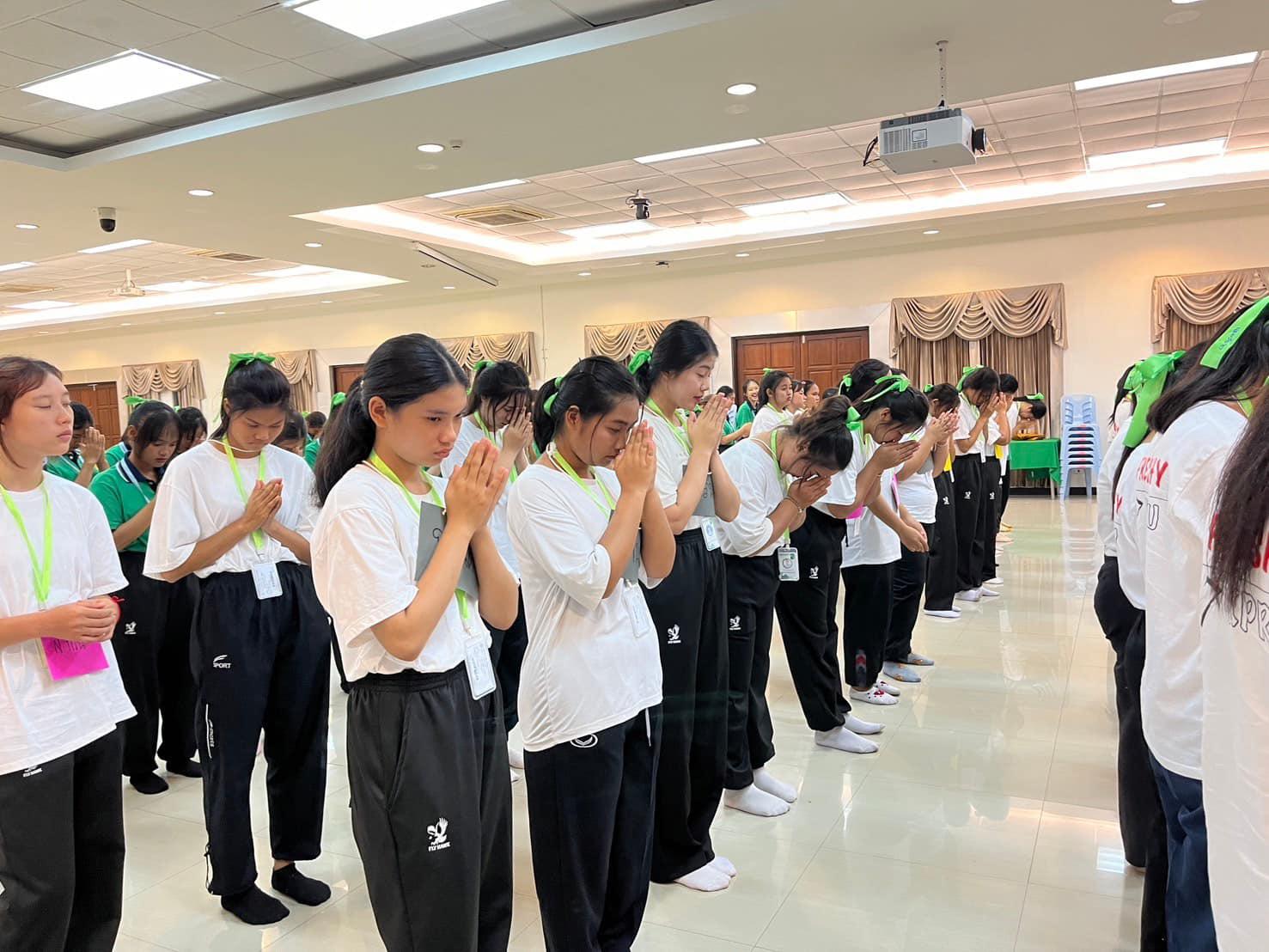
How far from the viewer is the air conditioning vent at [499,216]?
9.75 m

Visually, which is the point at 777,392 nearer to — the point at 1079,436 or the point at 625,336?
the point at 1079,436

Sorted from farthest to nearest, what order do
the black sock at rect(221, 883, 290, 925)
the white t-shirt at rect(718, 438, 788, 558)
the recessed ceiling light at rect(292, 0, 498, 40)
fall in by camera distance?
1. the recessed ceiling light at rect(292, 0, 498, 40)
2. the white t-shirt at rect(718, 438, 788, 558)
3. the black sock at rect(221, 883, 290, 925)

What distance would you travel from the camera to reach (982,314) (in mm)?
11523

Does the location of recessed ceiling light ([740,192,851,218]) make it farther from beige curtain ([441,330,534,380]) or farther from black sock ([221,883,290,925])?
black sock ([221,883,290,925])

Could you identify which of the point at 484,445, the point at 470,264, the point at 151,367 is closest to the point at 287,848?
the point at 484,445

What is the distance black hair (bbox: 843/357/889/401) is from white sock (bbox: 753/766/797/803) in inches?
65.1

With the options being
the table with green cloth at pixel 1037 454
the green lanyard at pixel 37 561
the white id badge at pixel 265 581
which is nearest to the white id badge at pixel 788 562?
the white id badge at pixel 265 581

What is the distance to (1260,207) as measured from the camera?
10086 mm

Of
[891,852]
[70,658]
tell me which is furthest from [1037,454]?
[70,658]

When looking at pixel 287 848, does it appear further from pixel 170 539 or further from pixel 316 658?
pixel 170 539

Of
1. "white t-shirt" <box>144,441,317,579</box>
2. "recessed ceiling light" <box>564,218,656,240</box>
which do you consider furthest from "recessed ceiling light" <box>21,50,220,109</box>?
"recessed ceiling light" <box>564,218,656,240</box>

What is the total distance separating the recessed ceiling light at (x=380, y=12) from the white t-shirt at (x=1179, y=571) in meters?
4.35

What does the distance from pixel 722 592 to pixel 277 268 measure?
12.3 meters

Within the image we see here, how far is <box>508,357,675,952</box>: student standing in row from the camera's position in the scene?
1838 millimetres
